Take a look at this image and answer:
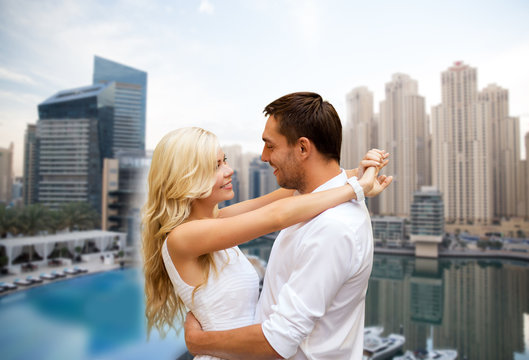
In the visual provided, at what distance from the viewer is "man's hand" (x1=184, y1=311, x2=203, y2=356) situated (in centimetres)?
87

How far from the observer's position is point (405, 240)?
18.8 metres

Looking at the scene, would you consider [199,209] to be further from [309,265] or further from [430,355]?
[430,355]

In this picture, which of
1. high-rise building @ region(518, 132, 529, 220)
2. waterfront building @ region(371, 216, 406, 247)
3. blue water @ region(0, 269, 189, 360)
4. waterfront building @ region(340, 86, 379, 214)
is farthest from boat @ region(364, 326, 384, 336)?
high-rise building @ region(518, 132, 529, 220)

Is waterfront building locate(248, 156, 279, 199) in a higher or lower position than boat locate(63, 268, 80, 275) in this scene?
higher

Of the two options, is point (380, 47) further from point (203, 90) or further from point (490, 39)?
point (203, 90)

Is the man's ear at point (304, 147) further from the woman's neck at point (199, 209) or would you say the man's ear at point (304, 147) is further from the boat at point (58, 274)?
the boat at point (58, 274)

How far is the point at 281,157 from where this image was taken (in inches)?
32.3

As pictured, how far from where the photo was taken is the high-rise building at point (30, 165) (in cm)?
1856

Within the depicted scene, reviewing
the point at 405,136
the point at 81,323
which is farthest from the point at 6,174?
the point at 405,136

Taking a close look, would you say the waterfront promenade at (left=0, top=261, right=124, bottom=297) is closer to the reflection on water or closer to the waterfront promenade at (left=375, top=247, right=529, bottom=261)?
the reflection on water

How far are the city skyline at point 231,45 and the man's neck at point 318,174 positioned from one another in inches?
537

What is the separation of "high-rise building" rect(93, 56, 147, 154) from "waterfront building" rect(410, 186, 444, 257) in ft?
55.3

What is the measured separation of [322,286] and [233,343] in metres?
0.23

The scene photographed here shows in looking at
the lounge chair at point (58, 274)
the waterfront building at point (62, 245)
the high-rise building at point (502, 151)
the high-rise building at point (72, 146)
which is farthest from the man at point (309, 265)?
the high-rise building at point (72, 146)
